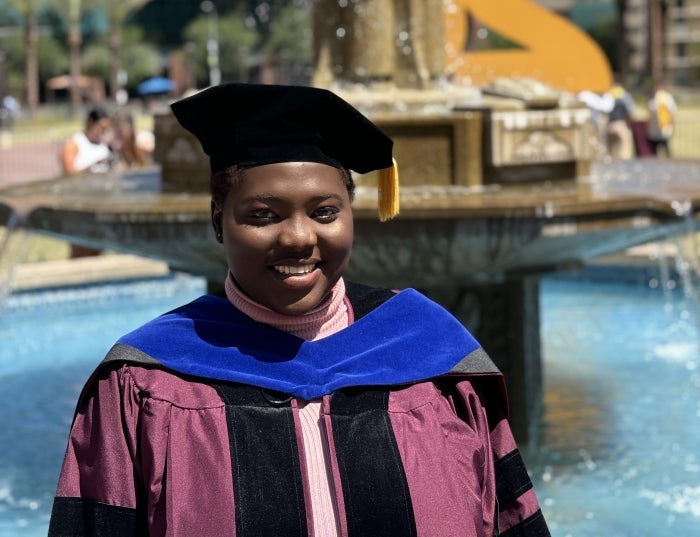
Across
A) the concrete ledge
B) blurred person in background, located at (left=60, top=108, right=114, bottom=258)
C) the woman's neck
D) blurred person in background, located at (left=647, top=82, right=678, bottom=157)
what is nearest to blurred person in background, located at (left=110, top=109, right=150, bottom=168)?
blurred person in background, located at (left=60, top=108, right=114, bottom=258)

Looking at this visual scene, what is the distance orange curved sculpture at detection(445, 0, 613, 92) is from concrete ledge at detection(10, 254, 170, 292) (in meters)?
10.9

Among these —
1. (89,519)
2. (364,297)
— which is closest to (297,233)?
(364,297)

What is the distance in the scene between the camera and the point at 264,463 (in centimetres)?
211

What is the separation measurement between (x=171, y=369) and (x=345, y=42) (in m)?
4.73

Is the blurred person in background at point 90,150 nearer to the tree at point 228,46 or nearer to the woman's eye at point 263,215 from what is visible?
the woman's eye at point 263,215

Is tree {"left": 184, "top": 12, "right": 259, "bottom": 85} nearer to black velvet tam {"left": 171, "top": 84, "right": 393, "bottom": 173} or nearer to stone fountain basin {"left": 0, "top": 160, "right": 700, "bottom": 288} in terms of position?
stone fountain basin {"left": 0, "top": 160, "right": 700, "bottom": 288}

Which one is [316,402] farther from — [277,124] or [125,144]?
[125,144]

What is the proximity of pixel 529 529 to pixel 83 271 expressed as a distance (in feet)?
25.9

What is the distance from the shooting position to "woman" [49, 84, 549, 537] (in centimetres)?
208

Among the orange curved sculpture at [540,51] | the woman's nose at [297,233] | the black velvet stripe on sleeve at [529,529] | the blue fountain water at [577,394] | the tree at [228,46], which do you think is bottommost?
the blue fountain water at [577,394]

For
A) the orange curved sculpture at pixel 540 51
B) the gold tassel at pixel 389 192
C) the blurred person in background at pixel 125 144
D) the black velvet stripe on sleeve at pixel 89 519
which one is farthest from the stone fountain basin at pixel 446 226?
the orange curved sculpture at pixel 540 51

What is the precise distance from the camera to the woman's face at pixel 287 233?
2.12 m

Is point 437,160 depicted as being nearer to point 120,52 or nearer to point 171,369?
point 171,369

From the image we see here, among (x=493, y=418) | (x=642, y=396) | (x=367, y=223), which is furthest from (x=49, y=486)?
(x=493, y=418)
